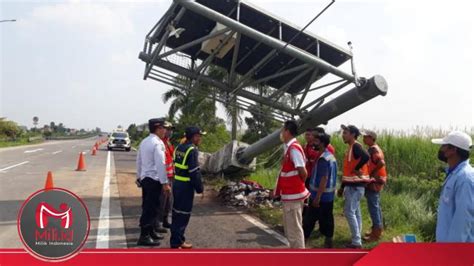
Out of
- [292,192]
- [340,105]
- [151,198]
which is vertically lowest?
[151,198]

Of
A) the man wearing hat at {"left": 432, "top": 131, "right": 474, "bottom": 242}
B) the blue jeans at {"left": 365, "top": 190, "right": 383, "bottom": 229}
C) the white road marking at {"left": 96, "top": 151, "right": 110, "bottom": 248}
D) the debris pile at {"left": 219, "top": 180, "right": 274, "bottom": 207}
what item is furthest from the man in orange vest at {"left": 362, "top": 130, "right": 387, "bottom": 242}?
the white road marking at {"left": 96, "top": 151, "right": 110, "bottom": 248}

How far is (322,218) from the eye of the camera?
5.45 m

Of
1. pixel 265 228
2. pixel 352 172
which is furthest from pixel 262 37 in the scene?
pixel 265 228

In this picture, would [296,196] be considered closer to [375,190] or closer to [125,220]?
[375,190]

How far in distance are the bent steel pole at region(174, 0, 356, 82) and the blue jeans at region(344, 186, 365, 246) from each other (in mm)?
2085

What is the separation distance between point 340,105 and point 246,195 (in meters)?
2.83

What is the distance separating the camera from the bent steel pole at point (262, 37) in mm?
5855

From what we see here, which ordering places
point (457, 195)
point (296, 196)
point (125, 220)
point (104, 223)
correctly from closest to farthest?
point (457, 195), point (296, 196), point (104, 223), point (125, 220)

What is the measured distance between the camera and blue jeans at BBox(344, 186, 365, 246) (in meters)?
5.14

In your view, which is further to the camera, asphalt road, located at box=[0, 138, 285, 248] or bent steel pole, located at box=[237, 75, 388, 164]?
bent steel pole, located at box=[237, 75, 388, 164]

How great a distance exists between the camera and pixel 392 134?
1155 centimetres

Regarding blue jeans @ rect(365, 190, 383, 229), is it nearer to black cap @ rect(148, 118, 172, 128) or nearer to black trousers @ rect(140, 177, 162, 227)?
black trousers @ rect(140, 177, 162, 227)

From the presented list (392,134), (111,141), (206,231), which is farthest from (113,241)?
(111,141)

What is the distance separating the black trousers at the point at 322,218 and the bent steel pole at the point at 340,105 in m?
1.97
